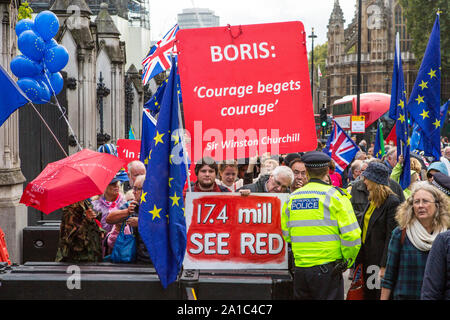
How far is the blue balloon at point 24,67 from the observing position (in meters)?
8.91

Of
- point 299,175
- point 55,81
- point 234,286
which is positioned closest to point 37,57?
point 55,81

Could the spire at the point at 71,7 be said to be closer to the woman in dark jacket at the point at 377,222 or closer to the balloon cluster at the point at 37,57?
the balloon cluster at the point at 37,57

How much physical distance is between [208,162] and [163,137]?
1.14m

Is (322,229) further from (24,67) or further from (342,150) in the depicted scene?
(342,150)

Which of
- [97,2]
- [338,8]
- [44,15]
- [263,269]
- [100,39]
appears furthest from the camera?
[338,8]

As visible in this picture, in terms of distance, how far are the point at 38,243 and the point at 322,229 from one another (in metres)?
3.81

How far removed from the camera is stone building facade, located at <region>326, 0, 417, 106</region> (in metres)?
88.7

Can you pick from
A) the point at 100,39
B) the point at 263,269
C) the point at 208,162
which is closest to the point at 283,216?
the point at 263,269

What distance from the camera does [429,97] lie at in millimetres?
10148

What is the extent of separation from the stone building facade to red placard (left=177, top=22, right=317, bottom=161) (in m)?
83.1

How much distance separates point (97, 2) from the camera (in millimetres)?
33375

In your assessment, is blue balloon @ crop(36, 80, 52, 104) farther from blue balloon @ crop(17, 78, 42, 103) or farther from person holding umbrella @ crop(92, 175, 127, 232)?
person holding umbrella @ crop(92, 175, 127, 232)

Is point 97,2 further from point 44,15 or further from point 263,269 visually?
point 263,269

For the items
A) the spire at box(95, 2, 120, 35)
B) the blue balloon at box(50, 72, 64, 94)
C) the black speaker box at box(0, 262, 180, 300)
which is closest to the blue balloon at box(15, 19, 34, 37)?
the blue balloon at box(50, 72, 64, 94)
